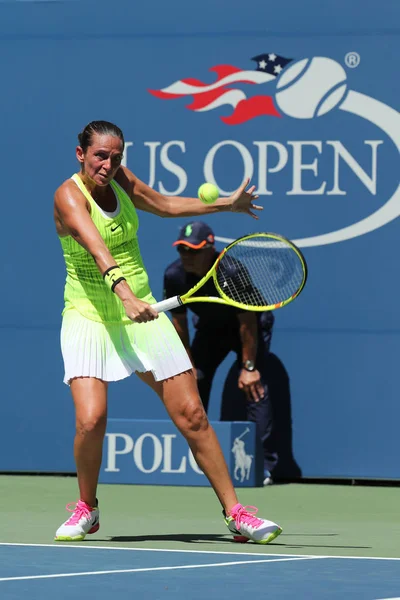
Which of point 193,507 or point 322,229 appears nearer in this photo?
point 193,507

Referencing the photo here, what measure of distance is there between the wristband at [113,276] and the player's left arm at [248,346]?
3016mm

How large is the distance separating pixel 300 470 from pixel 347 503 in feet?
3.39

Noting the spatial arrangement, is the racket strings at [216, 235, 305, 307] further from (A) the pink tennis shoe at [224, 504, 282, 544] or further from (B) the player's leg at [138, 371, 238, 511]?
(A) the pink tennis shoe at [224, 504, 282, 544]

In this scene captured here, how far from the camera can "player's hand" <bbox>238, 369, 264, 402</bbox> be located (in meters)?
8.75

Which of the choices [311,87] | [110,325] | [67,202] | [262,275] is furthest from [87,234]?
[311,87]

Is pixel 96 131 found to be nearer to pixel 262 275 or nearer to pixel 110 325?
pixel 110 325

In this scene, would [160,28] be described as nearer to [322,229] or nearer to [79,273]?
[322,229]

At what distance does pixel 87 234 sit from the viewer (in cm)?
582

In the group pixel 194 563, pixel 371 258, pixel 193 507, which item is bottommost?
pixel 194 563

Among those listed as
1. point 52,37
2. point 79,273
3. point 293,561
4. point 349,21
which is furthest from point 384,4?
point 293,561

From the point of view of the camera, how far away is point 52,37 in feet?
30.6

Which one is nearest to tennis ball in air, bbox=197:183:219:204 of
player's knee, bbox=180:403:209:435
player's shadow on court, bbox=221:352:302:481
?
player's knee, bbox=180:403:209:435

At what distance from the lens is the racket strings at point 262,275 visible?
7.45 meters

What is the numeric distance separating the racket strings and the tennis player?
3.86 feet
